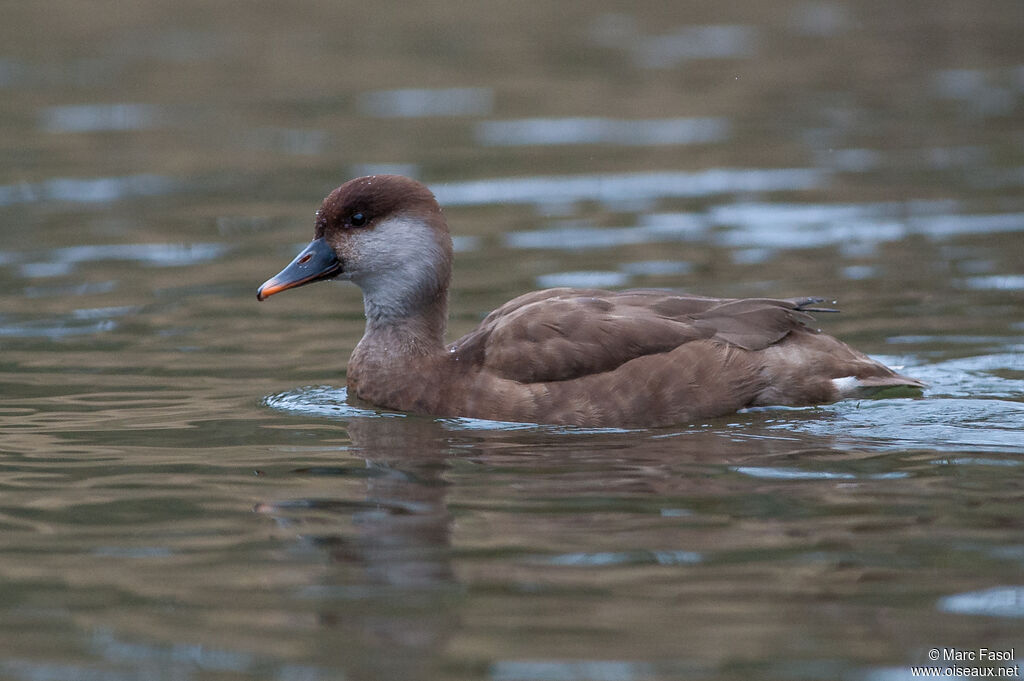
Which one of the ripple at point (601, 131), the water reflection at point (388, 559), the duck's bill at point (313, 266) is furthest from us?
the ripple at point (601, 131)

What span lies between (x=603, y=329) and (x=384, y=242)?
132 centimetres

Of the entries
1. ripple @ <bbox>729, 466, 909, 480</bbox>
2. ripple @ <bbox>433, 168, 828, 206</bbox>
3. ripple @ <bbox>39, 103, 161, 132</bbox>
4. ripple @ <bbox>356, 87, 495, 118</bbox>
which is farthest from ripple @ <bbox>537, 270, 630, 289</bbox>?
ripple @ <bbox>39, 103, 161, 132</bbox>

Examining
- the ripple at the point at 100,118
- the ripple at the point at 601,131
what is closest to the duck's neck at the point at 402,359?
the ripple at the point at 601,131

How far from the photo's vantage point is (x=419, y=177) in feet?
45.1

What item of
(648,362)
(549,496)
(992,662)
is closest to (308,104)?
(648,362)

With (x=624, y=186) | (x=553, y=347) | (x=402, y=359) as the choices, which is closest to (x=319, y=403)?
(x=402, y=359)

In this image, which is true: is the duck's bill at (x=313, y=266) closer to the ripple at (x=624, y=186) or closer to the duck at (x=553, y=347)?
the duck at (x=553, y=347)

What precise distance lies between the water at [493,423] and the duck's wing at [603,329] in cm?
36

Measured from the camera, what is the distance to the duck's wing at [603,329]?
24.6 feet

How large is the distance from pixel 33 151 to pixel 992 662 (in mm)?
12770

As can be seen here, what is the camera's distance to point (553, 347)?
24.6ft

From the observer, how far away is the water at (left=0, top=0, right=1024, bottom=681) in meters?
5.07

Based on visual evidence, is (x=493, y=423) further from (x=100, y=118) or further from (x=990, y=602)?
(x=100, y=118)

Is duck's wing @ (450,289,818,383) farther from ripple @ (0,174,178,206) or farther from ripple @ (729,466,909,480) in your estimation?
ripple @ (0,174,178,206)
